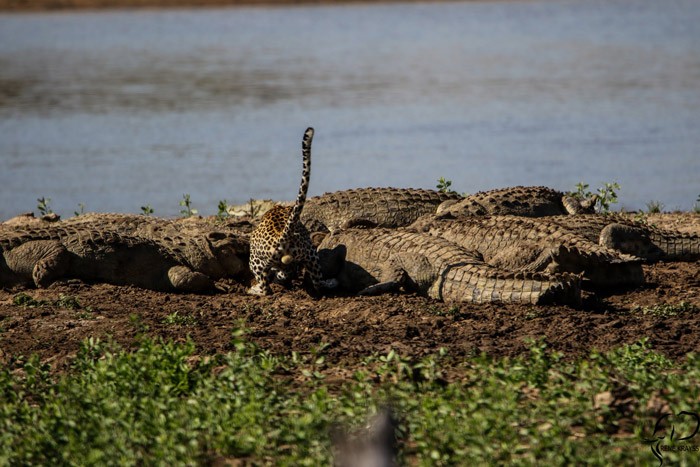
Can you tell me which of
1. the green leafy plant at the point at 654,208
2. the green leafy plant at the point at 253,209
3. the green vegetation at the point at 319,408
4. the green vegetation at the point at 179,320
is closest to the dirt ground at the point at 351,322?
the green vegetation at the point at 179,320

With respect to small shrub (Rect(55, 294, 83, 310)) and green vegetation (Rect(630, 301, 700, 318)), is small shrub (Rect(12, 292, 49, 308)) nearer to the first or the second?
small shrub (Rect(55, 294, 83, 310))

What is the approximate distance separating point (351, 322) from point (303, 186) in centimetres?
146

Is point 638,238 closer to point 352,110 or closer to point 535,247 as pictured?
point 535,247

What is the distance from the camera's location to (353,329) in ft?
23.9

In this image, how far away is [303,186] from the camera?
850 cm

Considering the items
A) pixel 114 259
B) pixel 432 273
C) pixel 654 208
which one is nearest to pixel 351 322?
pixel 432 273

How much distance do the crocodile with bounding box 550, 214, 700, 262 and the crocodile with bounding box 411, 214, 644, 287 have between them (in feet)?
0.87

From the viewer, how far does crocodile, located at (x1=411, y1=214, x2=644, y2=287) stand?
328 inches

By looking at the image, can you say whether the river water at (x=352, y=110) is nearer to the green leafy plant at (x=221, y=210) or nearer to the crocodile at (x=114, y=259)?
the green leafy plant at (x=221, y=210)

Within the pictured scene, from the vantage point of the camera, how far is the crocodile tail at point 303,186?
8406mm

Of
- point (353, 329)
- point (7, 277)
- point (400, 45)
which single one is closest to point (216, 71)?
point (400, 45)

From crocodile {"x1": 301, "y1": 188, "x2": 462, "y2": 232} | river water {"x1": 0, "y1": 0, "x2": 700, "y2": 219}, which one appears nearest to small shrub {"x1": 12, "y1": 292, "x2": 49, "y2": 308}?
crocodile {"x1": 301, "y1": 188, "x2": 462, "y2": 232}

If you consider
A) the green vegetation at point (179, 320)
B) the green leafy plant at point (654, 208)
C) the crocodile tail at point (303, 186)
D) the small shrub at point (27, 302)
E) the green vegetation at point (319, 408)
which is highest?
the crocodile tail at point (303, 186)

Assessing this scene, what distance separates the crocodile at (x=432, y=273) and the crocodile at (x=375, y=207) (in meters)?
1.34
